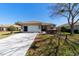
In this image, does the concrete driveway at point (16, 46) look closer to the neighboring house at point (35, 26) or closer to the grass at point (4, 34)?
the grass at point (4, 34)

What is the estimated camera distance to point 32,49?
8.34 meters

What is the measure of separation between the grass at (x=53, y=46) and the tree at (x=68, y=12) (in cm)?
70

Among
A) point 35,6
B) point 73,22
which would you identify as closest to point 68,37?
point 73,22

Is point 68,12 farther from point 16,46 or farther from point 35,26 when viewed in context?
point 16,46

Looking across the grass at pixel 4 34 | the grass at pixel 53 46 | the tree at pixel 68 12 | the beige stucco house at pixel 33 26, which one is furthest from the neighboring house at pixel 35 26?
the grass at pixel 4 34

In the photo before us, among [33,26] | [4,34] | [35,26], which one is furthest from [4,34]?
[35,26]

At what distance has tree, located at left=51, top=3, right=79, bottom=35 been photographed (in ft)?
32.9

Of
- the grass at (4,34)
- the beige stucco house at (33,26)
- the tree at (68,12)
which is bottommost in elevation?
the grass at (4,34)

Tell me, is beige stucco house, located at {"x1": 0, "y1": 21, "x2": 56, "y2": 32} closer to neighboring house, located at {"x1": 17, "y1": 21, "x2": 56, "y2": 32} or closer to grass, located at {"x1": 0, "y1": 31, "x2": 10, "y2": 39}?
neighboring house, located at {"x1": 17, "y1": 21, "x2": 56, "y2": 32}

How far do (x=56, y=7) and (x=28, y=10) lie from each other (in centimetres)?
163

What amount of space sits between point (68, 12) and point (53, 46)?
9.16 ft

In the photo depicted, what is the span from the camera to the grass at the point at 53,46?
7.95m

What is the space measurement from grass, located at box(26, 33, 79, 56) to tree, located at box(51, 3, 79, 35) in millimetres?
702

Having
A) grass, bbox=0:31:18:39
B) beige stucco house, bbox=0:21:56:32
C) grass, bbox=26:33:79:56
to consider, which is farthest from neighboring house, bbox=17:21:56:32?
grass, bbox=0:31:18:39
